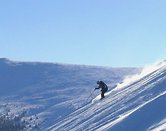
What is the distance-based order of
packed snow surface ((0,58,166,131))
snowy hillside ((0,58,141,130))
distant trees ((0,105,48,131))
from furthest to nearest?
snowy hillside ((0,58,141,130)) → distant trees ((0,105,48,131)) → packed snow surface ((0,58,166,131))

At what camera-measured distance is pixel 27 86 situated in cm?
7156

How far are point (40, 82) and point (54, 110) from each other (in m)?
27.5

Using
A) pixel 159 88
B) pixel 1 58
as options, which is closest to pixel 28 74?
pixel 1 58

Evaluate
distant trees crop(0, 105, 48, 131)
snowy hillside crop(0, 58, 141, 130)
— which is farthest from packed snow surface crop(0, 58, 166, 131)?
distant trees crop(0, 105, 48, 131)

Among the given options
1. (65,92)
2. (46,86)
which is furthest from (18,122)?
(46,86)

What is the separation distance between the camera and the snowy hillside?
47.2 meters

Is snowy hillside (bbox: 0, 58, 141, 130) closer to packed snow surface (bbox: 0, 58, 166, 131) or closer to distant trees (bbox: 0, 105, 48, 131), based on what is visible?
packed snow surface (bbox: 0, 58, 166, 131)

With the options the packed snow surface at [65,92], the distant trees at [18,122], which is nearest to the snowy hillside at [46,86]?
the packed snow surface at [65,92]

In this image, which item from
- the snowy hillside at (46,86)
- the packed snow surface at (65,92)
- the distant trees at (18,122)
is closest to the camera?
the packed snow surface at (65,92)

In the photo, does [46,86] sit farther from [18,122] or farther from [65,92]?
[18,122]

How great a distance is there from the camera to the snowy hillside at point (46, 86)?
47.2 meters

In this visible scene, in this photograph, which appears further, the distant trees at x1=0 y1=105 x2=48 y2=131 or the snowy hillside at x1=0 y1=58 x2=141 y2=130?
the snowy hillside at x1=0 y1=58 x2=141 y2=130

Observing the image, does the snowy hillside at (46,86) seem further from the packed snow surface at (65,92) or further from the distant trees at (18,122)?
the distant trees at (18,122)

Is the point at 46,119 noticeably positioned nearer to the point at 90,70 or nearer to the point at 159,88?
the point at 159,88
